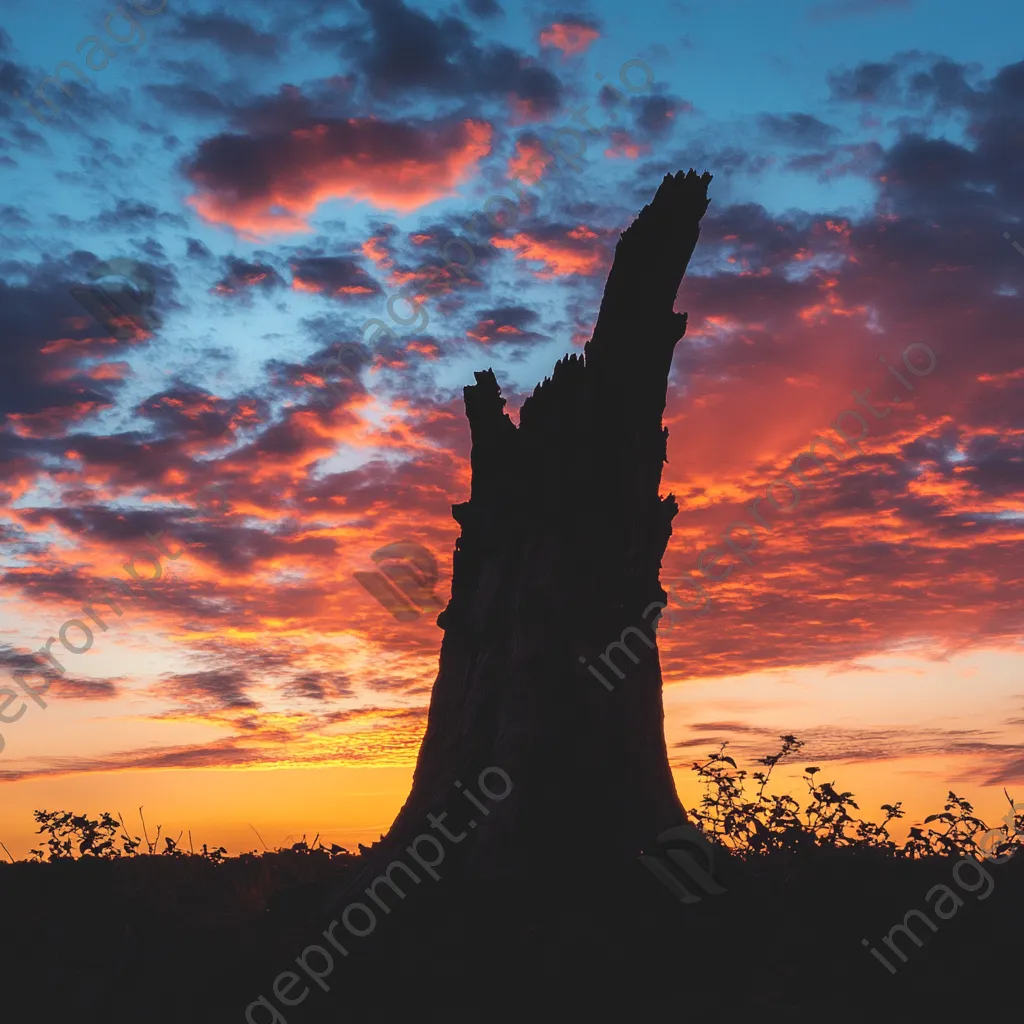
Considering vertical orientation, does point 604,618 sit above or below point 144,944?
above

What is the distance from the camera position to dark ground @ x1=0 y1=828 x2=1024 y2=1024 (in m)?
10.1

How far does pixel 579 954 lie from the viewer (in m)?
10.5

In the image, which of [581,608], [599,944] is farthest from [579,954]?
[581,608]

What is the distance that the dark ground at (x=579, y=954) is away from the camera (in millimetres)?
10148

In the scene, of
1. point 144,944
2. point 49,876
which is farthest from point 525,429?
point 49,876

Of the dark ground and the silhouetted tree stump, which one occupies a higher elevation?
the silhouetted tree stump

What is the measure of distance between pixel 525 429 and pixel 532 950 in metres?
6.75

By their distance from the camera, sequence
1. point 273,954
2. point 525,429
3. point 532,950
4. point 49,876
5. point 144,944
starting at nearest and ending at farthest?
point 532,950 < point 273,954 < point 144,944 < point 525,429 < point 49,876

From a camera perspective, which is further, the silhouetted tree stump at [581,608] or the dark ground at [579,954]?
the silhouetted tree stump at [581,608]

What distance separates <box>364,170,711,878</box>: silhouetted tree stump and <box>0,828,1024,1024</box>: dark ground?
84 centimetres

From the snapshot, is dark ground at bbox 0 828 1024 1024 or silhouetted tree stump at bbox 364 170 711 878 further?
silhouetted tree stump at bbox 364 170 711 878

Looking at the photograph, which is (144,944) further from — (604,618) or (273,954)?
(604,618)

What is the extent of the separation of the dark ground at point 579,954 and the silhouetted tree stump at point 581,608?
84cm

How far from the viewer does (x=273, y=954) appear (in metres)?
12.1
